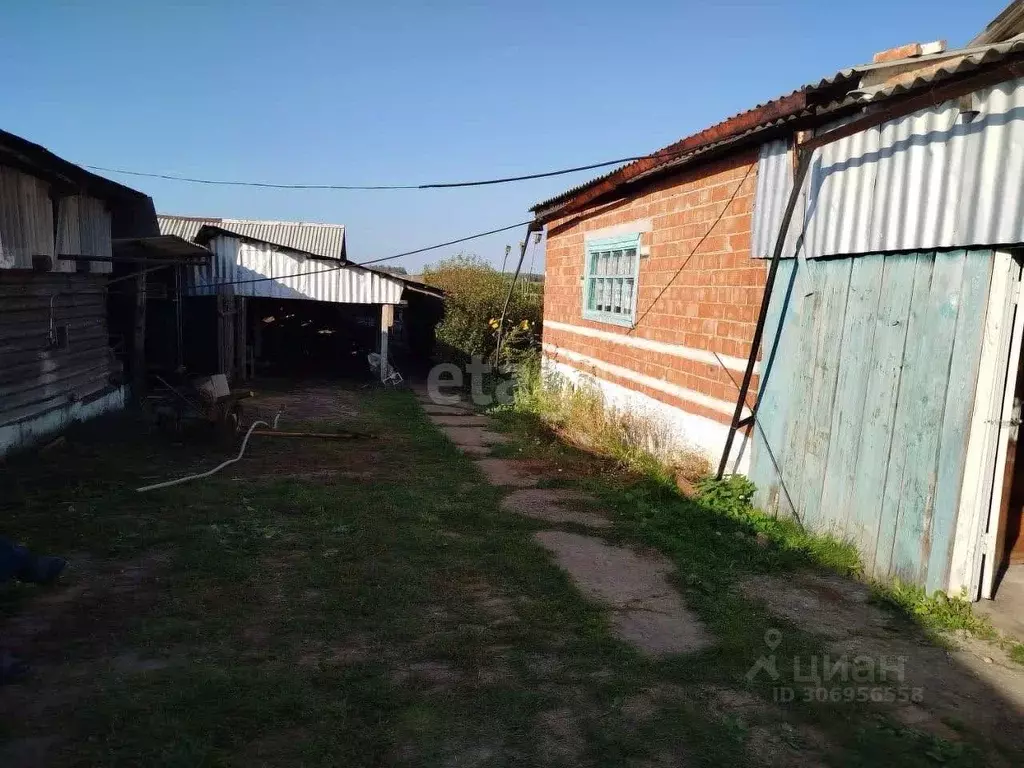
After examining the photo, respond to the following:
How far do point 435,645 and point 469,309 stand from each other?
13223 mm

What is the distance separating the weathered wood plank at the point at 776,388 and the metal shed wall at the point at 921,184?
0.37 metres

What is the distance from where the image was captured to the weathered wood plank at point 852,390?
495 centimetres

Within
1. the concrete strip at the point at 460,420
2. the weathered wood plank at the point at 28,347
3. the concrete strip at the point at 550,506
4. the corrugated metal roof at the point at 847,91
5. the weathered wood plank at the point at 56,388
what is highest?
the corrugated metal roof at the point at 847,91

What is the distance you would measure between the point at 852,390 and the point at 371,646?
12.3 ft

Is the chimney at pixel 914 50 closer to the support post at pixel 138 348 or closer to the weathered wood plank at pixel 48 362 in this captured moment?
the weathered wood plank at pixel 48 362

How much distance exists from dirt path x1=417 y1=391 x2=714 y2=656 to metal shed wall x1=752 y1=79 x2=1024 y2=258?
277cm

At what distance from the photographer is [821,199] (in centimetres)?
546

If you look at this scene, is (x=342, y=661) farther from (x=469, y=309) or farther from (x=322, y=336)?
(x=322, y=336)

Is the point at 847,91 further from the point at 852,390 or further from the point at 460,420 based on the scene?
the point at 460,420

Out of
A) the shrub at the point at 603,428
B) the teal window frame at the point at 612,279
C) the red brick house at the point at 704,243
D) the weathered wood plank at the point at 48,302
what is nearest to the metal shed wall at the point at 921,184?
the red brick house at the point at 704,243

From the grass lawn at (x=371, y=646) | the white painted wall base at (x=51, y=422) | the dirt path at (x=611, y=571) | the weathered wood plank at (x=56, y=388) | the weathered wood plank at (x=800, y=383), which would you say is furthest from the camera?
the weathered wood plank at (x=56, y=388)

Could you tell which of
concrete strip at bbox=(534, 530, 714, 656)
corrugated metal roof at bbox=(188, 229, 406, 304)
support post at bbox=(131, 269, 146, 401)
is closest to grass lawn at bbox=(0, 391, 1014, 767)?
concrete strip at bbox=(534, 530, 714, 656)

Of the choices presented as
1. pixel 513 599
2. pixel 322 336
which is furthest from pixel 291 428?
pixel 322 336

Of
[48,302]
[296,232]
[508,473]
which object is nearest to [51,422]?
[48,302]
